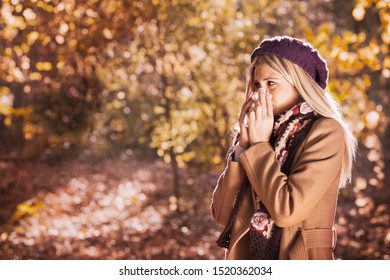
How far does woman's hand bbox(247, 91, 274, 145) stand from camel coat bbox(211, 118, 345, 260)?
0.03m

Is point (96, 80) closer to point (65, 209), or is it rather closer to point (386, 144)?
point (65, 209)

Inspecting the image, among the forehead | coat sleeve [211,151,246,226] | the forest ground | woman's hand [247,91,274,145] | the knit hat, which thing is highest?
the knit hat

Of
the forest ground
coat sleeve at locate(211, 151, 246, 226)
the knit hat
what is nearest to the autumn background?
the forest ground

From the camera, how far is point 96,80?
314 inches

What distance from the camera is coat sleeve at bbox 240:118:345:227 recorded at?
147 cm

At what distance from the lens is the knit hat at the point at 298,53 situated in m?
1.62

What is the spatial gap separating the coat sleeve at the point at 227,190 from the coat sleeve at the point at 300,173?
0.07 m

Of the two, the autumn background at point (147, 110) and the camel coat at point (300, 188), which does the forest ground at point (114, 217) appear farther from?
the camel coat at point (300, 188)

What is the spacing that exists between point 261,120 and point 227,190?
0.27m

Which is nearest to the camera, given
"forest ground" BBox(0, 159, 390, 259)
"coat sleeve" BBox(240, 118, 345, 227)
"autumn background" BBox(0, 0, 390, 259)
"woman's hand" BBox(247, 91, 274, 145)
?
"coat sleeve" BBox(240, 118, 345, 227)

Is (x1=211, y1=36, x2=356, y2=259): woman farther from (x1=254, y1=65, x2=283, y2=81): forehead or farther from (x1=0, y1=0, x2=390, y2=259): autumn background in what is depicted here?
(x1=0, y1=0, x2=390, y2=259): autumn background

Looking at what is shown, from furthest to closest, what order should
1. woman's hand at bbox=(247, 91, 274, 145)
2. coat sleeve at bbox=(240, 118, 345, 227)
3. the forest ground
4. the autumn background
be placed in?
the forest ground, the autumn background, woman's hand at bbox=(247, 91, 274, 145), coat sleeve at bbox=(240, 118, 345, 227)

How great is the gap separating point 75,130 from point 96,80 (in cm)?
166

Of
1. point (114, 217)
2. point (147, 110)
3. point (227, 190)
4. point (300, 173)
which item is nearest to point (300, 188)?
point (300, 173)
